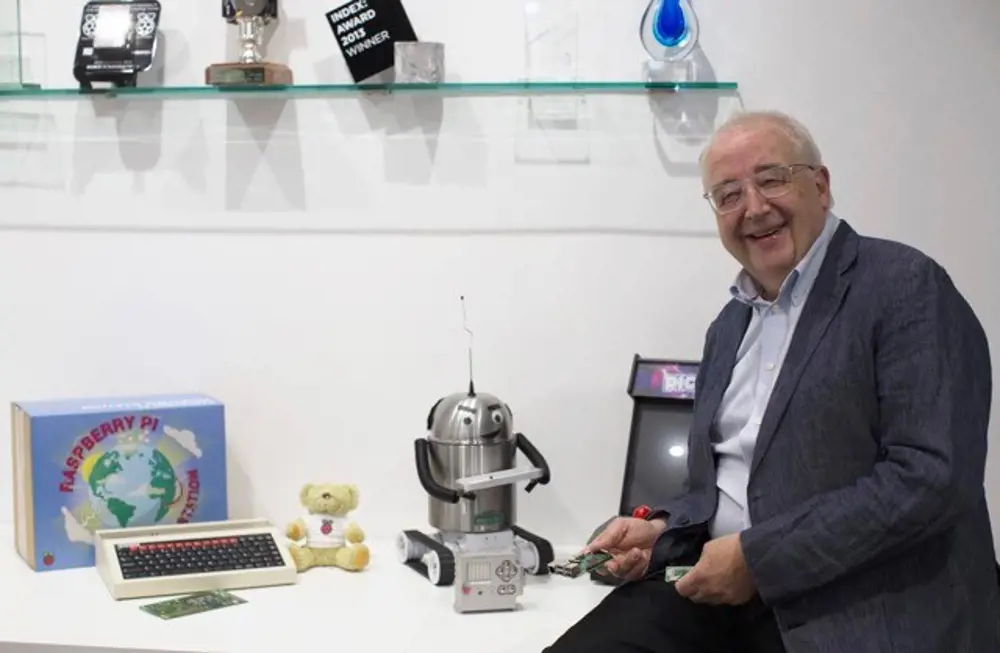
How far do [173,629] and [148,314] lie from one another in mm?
787

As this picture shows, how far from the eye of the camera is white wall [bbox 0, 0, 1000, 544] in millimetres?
2430

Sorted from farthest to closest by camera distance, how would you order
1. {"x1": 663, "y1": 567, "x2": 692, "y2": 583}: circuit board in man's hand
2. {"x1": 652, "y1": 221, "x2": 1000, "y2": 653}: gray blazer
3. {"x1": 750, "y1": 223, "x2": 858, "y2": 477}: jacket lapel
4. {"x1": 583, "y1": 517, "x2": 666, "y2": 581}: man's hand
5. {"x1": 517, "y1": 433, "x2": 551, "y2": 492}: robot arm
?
1. {"x1": 517, "y1": 433, "x2": 551, "y2": 492}: robot arm
2. {"x1": 583, "y1": 517, "x2": 666, "y2": 581}: man's hand
3. {"x1": 663, "y1": 567, "x2": 692, "y2": 583}: circuit board in man's hand
4. {"x1": 750, "y1": 223, "x2": 858, "y2": 477}: jacket lapel
5. {"x1": 652, "y1": 221, "x2": 1000, "y2": 653}: gray blazer

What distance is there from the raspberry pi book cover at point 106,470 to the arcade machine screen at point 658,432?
78 cm

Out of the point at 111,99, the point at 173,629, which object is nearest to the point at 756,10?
the point at 111,99

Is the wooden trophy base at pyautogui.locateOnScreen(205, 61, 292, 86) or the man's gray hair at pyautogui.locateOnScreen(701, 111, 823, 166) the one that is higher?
the wooden trophy base at pyautogui.locateOnScreen(205, 61, 292, 86)

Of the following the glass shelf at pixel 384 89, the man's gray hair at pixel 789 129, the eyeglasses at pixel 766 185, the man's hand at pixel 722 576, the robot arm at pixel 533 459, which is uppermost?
the glass shelf at pixel 384 89

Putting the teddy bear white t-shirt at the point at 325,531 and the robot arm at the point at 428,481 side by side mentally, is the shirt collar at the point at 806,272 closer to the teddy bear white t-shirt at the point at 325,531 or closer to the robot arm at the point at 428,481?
the robot arm at the point at 428,481

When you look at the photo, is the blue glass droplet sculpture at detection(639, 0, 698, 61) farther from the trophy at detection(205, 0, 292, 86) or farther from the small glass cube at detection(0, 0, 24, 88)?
the small glass cube at detection(0, 0, 24, 88)

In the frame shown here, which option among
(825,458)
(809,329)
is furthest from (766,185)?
(825,458)

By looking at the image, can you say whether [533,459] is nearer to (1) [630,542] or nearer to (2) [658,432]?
(2) [658,432]

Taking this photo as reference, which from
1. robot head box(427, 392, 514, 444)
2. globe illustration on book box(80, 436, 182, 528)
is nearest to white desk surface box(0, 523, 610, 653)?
globe illustration on book box(80, 436, 182, 528)

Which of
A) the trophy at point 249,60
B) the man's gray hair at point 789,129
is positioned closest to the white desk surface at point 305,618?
the man's gray hair at point 789,129

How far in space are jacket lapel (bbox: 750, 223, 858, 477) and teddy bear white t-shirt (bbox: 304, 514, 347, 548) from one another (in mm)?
870

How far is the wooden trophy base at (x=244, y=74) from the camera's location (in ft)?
7.97
